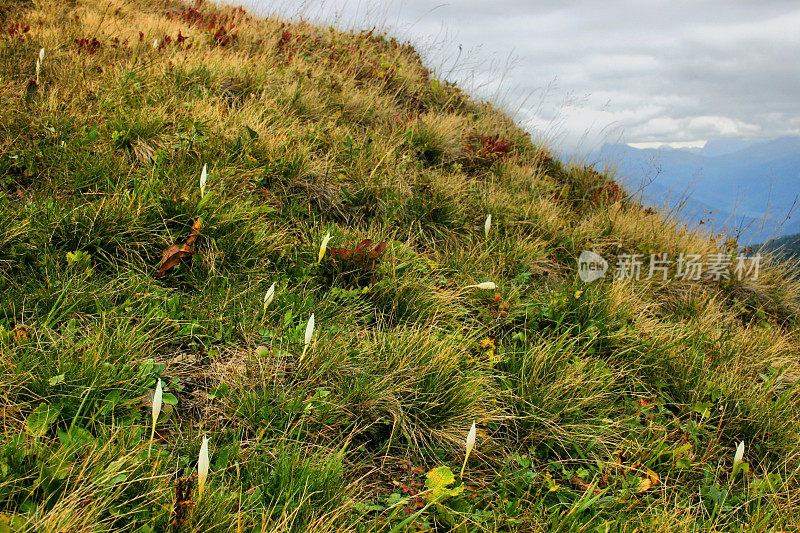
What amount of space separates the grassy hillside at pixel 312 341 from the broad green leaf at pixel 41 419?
0.02 m

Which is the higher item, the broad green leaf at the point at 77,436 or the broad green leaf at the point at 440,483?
the broad green leaf at the point at 77,436

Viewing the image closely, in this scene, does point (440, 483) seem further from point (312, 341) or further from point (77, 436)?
point (77, 436)

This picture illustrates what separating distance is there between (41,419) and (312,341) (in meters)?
1.13

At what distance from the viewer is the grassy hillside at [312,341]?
1794 mm

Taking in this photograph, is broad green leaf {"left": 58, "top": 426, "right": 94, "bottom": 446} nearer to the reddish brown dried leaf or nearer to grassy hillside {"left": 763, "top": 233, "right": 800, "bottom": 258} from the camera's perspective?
the reddish brown dried leaf

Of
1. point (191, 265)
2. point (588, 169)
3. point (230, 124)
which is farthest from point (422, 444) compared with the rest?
point (588, 169)

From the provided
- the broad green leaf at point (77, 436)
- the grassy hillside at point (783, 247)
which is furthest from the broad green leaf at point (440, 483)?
the grassy hillside at point (783, 247)

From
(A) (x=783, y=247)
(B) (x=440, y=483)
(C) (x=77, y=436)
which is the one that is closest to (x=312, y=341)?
(B) (x=440, y=483)

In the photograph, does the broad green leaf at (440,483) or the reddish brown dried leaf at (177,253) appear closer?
the broad green leaf at (440,483)

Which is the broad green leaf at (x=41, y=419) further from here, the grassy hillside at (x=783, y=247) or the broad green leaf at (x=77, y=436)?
the grassy hillside at (x=783, y=247)

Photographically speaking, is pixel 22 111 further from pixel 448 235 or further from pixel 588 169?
pixel 588 169

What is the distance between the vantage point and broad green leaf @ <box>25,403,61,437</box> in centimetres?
164

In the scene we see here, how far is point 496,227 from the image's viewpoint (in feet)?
14.0

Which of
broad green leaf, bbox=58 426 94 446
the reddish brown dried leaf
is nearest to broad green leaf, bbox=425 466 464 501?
broad green leaf, bbox=58 426 94 446
